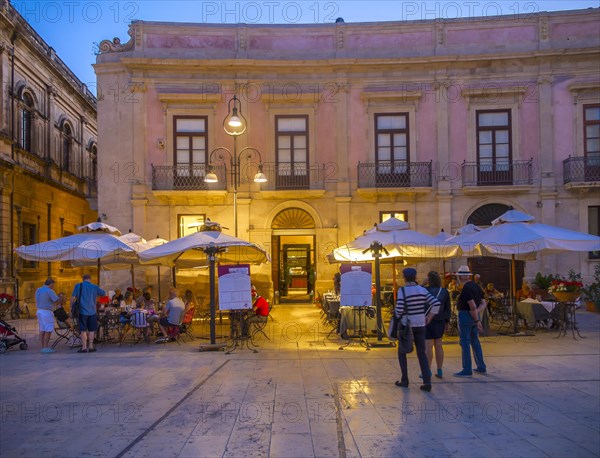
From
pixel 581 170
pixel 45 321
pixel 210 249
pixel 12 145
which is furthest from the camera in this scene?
pixel 12 145

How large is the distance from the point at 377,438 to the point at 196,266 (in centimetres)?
1088

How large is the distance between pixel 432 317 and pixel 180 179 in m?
14.3

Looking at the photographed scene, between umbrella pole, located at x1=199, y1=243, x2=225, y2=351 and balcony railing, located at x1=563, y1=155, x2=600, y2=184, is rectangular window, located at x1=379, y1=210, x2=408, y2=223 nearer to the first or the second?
balcony railing, located at x1=563, y1=155, x2=600, y2=184

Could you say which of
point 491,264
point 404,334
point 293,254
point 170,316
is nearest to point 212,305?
point 170,316

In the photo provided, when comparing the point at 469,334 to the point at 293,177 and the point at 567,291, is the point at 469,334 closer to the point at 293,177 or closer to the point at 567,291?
the point at 567,291

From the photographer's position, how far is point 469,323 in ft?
27.7

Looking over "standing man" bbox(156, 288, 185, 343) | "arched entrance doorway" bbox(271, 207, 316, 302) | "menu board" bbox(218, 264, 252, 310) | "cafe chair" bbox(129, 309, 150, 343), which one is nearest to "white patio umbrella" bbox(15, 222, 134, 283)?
"cafe chair" bbox(129, 309, 150, 343)

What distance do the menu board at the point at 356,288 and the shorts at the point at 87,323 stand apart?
16.6 ft

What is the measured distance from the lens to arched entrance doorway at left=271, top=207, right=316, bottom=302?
2061 cm

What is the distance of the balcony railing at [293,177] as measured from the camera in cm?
2036

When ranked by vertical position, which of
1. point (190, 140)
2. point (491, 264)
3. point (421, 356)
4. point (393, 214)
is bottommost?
point (421, 356)

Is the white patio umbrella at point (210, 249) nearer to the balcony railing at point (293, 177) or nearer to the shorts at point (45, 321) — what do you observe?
the shorts at point (45, 321)

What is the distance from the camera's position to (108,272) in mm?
20344

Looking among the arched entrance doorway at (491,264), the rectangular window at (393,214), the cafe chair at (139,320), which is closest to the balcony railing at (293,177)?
the rectangular window at (393,214)
